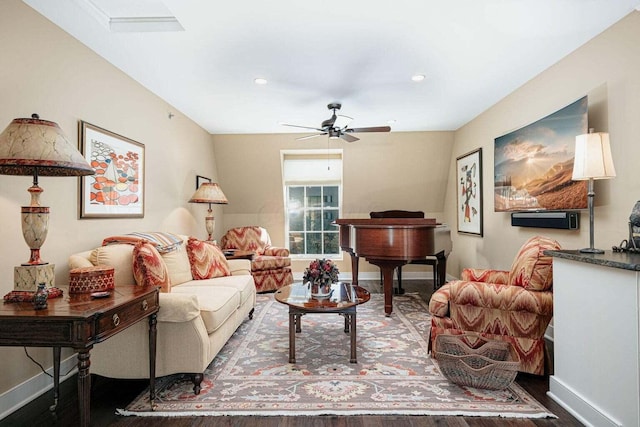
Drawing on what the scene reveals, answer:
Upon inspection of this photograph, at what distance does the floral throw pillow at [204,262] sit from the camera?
3.37 metres

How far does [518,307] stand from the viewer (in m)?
2.31

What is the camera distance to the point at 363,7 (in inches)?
87.4

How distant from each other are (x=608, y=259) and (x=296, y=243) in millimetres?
5014

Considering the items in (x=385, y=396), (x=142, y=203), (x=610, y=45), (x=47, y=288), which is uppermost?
(x=610, y=45)

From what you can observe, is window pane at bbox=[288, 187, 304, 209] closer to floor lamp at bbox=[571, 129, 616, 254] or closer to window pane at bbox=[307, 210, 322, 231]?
window pane at bbox=[307, 210, 322, 231]

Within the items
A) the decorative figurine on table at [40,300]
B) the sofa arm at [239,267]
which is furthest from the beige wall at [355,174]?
the decorative figurine on table at [40,300]

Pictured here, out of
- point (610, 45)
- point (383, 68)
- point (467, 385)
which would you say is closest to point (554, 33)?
point (610, 45)

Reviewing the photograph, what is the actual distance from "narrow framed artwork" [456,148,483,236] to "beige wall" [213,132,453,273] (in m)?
0.60

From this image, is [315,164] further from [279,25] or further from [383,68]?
[279,25]

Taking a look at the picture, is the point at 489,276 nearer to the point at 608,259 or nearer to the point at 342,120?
the point at 608,259

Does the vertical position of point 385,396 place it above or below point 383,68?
below

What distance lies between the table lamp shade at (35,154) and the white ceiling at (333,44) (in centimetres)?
109

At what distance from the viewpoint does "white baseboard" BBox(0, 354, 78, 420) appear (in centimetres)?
200

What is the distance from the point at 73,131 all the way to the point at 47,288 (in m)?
1.40
